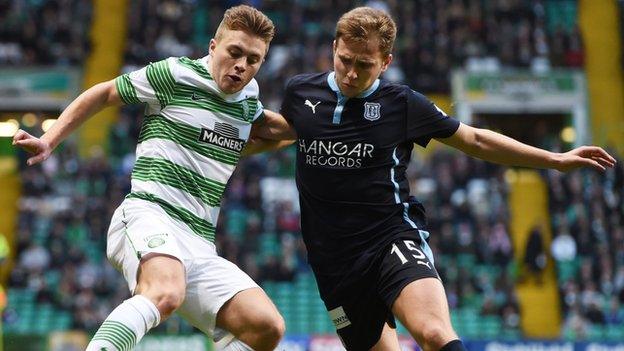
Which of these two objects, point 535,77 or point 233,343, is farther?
point 535,77

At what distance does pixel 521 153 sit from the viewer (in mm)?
5852

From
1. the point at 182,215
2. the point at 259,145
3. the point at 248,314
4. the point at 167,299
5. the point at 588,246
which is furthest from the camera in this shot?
the point at 588,246

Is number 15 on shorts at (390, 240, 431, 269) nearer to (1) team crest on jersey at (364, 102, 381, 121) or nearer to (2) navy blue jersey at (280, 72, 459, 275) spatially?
(2) navy blue jersey at (280, 72, 459, 275)

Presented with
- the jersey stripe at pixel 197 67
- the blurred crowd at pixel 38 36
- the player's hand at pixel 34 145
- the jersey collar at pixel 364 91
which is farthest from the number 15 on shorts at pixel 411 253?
the blurred crowd at pixel 38 36

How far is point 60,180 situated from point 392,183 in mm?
14950

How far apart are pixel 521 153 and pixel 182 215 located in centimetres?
183

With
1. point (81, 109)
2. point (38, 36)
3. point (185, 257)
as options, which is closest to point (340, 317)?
point (185, 257)

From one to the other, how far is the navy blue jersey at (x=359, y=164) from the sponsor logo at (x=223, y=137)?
353 millimetres

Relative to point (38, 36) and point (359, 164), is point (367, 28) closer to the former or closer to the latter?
point (359, 164)

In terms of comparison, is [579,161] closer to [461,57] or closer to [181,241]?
[181,241]

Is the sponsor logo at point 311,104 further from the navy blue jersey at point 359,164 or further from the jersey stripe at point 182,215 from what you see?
the jersey stripe at point 182,215

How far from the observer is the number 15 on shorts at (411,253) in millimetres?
5637

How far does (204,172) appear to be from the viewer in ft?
18.6

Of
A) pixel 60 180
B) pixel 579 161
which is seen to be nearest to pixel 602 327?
pixel 60 180
